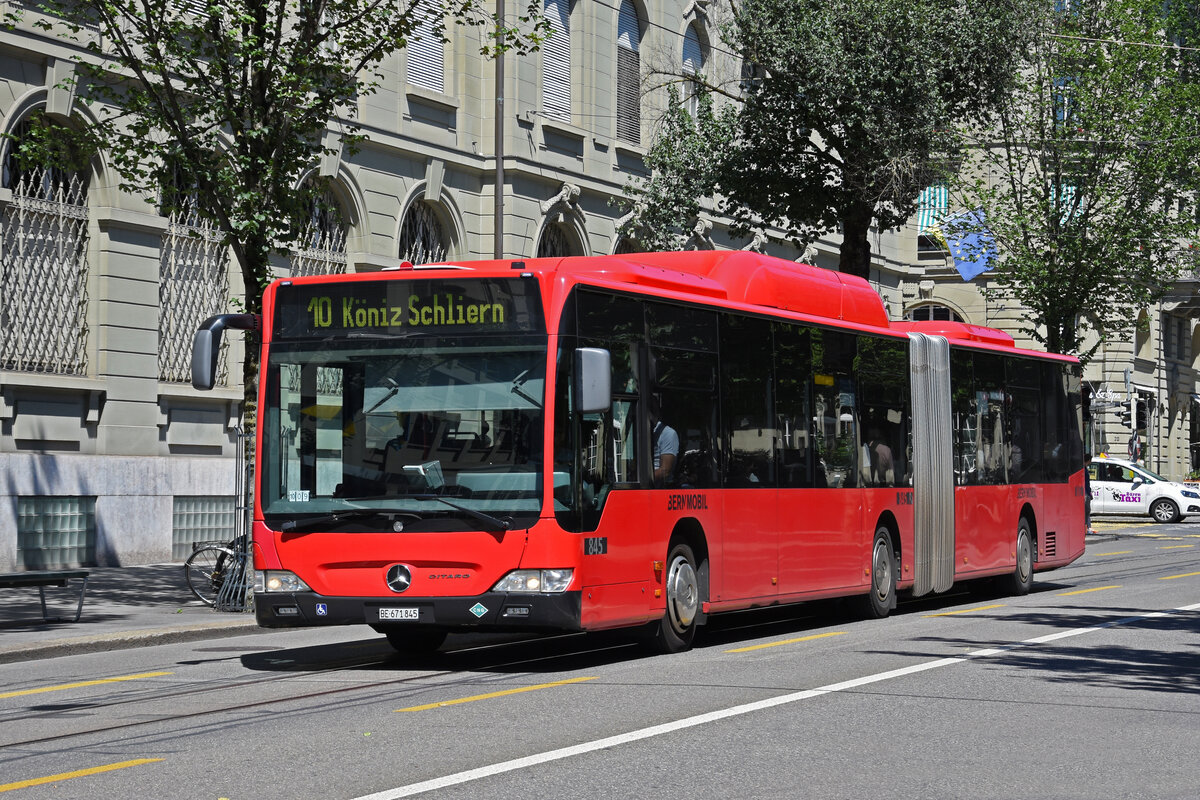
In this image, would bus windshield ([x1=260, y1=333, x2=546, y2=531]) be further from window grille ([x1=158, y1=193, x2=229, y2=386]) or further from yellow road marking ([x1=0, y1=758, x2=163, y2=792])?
window grille ([x1=158, y1=193, x2=229, y2=386])

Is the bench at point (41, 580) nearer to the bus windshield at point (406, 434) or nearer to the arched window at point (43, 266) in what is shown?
the bus windshield at point (406, 434)

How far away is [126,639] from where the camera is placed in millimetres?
15133

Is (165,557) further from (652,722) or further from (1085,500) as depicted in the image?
(652,722)

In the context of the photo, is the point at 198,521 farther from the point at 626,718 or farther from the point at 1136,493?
the point at 1136,493

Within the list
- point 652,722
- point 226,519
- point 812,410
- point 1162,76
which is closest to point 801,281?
point 812,410

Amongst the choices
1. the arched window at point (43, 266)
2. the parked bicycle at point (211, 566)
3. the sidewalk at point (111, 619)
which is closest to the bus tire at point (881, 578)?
the sidewalk at point (111, 619)

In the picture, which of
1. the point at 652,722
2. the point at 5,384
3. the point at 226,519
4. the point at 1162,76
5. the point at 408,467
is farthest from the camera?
the point at 1162,76

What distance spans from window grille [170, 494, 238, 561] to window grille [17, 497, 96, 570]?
1.69 metres

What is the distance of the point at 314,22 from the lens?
59.3 ft

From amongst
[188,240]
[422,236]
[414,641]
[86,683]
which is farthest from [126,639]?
[422,236]

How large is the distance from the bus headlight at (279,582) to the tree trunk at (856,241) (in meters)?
19.1

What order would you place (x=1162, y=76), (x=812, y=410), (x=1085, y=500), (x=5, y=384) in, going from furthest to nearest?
1. (x=1162, y=76)
2. (x=1085, y=500)
3. (x=5, y=384)
4. (x=812, y=410)

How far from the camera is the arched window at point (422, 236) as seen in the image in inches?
1182

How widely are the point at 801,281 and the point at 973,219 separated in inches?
1006
